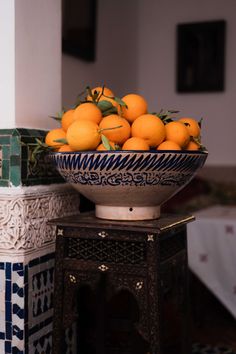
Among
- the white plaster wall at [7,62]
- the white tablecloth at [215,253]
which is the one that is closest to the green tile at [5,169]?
the white plaster wall at [7,62]

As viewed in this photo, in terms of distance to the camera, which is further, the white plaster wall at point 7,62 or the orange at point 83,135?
the white plaster wall at point 7,62

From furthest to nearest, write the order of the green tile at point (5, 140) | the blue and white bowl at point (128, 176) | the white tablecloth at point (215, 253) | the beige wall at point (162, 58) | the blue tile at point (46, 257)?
1. the beige wall at point (162, 58)
2. the white tablecloth at point (215, 253)
3. the blue tile at point (46, 257)
4. the green tile at point (5, 140)
5. the blue and white bowl at point (128, 176)

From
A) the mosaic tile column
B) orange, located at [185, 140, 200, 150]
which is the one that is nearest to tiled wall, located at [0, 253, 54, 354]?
the mosaic tile column

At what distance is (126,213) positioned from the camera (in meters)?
1.41

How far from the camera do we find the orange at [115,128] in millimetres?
1340

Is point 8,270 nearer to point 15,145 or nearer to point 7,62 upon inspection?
point 15,145

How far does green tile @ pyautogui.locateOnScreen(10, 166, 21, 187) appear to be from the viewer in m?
1.49

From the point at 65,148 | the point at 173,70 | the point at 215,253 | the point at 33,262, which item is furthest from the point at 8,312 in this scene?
the point at 173,70

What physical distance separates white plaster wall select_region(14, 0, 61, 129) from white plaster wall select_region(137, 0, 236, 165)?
3.13m

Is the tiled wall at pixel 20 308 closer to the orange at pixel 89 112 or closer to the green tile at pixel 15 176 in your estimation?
the green tile at pixel 15 176

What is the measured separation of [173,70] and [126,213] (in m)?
3.64

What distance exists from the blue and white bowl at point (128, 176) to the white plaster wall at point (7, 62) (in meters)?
0.23

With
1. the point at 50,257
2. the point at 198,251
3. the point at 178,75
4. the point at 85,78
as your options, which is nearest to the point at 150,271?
the point at 50,257

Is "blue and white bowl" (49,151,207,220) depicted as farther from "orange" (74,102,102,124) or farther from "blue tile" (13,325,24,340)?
"blue tile" (13,325,24,340)
